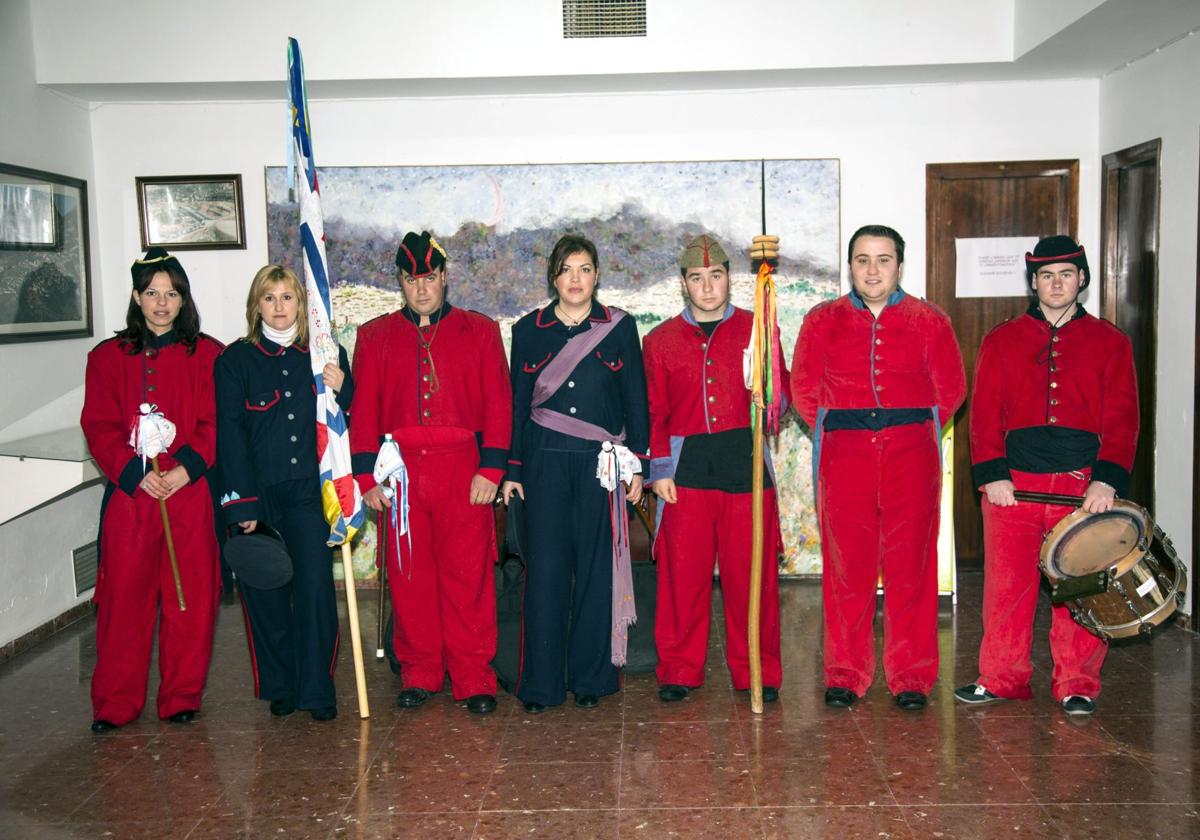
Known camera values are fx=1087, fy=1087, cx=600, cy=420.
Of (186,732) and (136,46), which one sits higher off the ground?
(136,46)

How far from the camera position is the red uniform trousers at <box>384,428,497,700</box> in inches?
165

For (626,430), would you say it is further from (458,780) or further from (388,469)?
(458,780)

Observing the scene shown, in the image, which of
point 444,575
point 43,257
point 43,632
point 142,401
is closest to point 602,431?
point 444,575

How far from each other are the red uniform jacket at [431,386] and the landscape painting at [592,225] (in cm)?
195

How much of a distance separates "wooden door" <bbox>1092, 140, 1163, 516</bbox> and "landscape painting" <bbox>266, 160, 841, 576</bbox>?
4.70 feet

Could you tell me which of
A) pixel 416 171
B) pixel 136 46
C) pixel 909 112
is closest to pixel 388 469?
pixel 416 171

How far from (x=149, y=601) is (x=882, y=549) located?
281 centimetres

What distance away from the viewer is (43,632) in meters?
5.36

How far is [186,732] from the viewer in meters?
4.07

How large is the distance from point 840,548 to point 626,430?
938 millimetres

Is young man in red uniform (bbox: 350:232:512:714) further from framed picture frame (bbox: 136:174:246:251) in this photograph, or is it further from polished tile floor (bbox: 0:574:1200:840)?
framed picture frame (bbox: 136:174:246:251)

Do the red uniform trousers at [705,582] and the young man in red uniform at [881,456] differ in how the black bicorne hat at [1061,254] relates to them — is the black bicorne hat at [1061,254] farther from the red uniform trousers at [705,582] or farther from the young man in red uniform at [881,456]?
the red uniform trousers at [705,582]

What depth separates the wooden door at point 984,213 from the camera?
6.02 m

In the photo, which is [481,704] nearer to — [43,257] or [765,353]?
[765,353]
